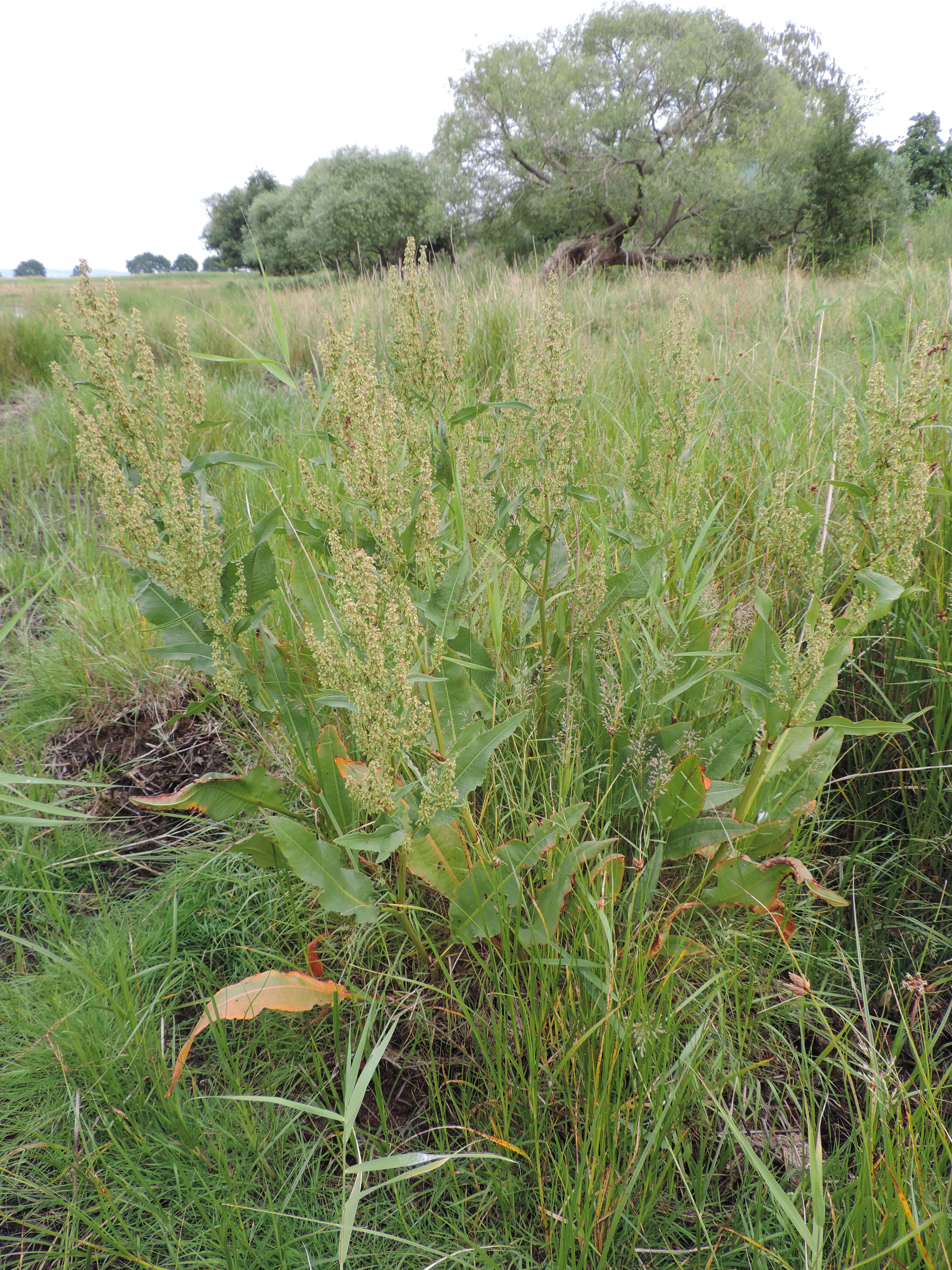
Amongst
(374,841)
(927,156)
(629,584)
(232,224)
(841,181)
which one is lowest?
(374,841)

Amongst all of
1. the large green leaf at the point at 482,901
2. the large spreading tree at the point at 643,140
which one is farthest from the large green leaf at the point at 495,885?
the large spreading tree at the point at 643,140

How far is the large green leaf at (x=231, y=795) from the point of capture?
1.37m

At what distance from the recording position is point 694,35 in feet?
65.9

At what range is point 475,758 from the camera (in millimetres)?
1199

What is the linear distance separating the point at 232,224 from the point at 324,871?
162 ft

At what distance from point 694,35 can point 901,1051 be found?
88.0 feet

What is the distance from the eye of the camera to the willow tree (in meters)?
18.3

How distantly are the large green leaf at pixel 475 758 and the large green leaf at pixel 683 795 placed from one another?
0.39 m

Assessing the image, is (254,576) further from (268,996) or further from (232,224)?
(232,224)

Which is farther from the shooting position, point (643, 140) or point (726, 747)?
point (643, 140)

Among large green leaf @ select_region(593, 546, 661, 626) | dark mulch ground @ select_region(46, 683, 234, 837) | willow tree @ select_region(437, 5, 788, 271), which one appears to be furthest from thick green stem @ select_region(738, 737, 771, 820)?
willow tree @ select_region(437, 5, 788, 271)

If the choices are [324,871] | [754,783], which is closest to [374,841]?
[324,871]

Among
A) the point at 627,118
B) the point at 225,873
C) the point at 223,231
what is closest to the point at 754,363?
the point at 225,873

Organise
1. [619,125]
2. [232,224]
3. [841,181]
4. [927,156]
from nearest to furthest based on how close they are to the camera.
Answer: [841,181], [619,125], [927,156], [232,224]
